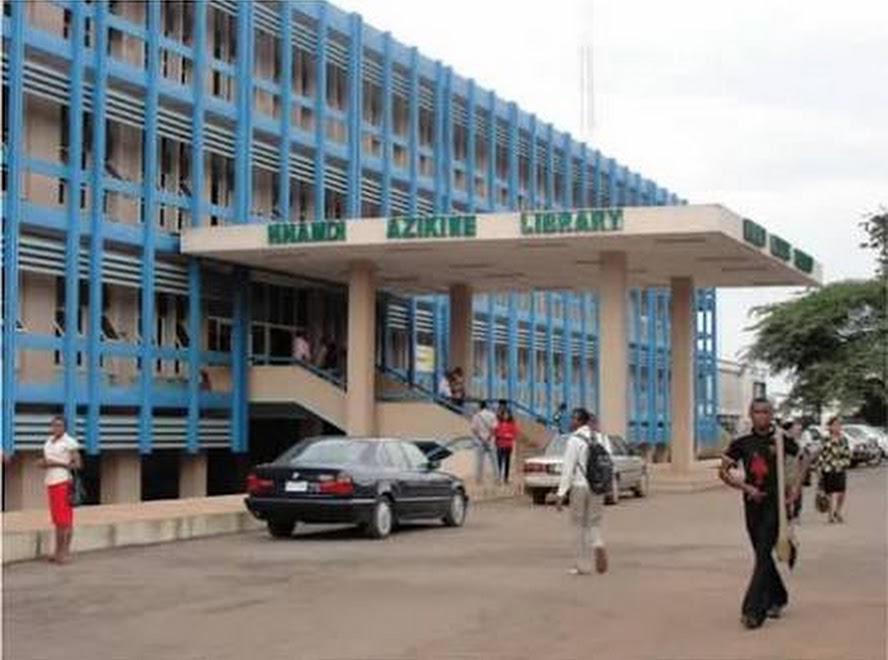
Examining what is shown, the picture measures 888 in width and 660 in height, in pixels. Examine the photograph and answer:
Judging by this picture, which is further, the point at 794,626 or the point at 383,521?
the point at 383,521

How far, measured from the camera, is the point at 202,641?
11367 mm

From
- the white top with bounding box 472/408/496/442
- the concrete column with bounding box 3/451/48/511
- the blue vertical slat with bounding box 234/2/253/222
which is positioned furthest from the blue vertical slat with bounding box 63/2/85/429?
the white top with bounding box 472/408/496/442

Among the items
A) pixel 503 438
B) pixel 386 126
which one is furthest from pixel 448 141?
pixel 503 438

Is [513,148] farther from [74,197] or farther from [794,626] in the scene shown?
[794,626]

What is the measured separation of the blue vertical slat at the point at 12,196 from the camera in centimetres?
2789

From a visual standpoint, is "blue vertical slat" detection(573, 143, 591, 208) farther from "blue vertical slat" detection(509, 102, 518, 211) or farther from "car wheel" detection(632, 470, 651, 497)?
"car wheel" detection(632, 470, 651, 497)

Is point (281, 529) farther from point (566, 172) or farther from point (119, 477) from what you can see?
point (566, 172)

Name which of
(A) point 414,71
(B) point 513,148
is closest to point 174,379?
(A) point 414,71

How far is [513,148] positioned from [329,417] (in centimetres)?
1664

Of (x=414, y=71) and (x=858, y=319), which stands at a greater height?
(x=414, y=71)

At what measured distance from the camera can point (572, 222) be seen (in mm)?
33375

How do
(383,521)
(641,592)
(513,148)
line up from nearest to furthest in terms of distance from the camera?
(641,592), (383,521), (513,148)

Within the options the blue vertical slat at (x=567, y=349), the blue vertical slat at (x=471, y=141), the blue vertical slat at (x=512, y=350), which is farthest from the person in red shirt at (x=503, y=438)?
the blue vertical slat at (x=567, y=349)

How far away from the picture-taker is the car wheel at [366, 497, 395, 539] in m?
20.8
